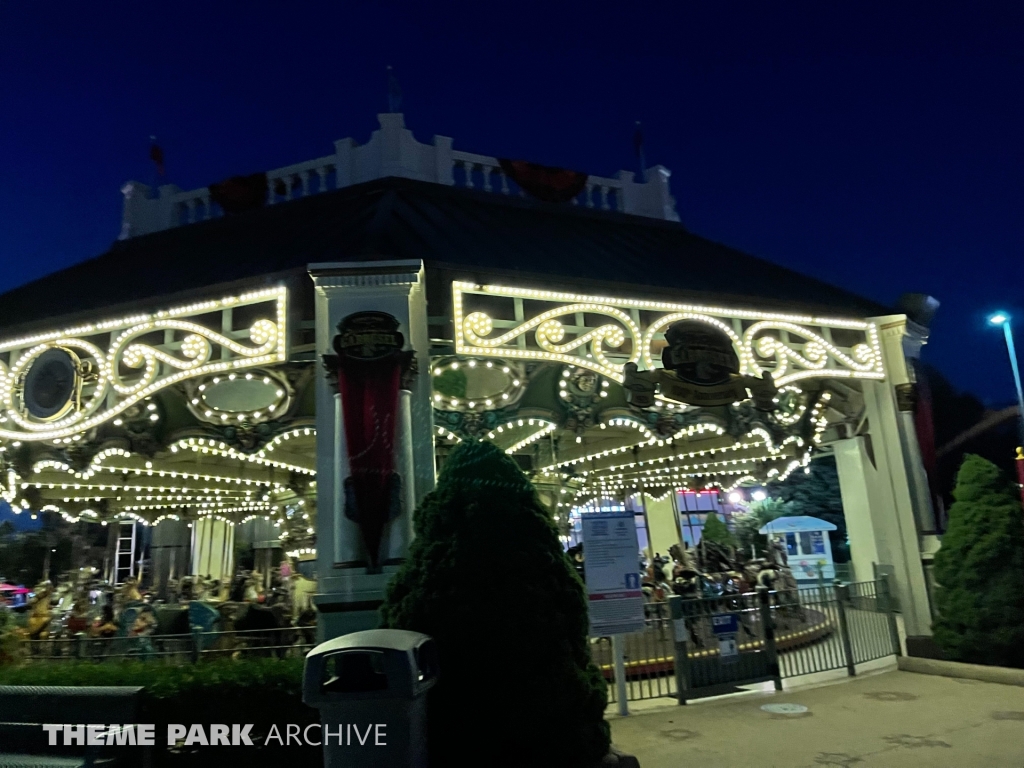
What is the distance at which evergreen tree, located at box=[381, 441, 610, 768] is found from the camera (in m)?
4.91

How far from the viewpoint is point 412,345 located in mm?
8484

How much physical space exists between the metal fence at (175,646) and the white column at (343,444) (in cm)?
112

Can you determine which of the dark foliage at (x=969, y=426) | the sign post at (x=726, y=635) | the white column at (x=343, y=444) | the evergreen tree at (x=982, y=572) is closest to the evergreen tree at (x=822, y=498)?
the dark foliage at (x=969, y=426)

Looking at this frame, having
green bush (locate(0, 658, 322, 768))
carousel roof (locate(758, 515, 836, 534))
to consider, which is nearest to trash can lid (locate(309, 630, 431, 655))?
green bush (locate(0, 658, 322, 768))

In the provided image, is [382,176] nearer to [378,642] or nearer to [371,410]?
[371,410]

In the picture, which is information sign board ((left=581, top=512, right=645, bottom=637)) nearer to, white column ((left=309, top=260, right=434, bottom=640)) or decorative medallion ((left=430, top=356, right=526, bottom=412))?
white column ((left=309, top=260, right=434, bottom=640))

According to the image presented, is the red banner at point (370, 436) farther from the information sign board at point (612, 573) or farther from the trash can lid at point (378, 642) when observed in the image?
the trash can lid at point (378, 642)

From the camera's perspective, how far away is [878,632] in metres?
10.6

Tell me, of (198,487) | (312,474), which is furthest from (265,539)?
(312,474)

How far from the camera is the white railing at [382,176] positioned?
43.1 ft

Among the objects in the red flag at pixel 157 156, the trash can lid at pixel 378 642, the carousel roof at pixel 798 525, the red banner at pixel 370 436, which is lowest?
the trash can lid at pixel 378 642

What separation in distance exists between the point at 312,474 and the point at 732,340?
10893 millimetres

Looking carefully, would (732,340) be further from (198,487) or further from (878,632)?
(198,487)

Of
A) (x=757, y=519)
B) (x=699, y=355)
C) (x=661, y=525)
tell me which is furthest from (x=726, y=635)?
(x=757, y=519)
